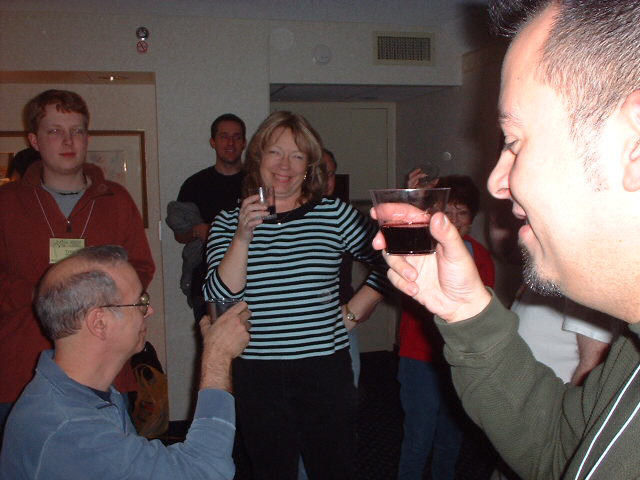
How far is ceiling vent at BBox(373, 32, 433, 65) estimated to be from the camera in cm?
451

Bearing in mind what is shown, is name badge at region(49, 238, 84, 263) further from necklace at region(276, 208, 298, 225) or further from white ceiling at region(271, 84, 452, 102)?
white ceiling at region(271, 84, 452, 102)

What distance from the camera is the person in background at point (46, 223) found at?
2.24 metres

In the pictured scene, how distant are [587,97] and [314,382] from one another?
1582 millimetres

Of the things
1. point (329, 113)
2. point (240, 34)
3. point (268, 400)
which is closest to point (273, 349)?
point (268, 400)

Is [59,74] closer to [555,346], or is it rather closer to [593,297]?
[555,346]

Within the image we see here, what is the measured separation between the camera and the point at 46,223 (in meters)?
2.35

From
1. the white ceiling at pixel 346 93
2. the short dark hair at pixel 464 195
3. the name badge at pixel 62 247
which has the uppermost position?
the white ceiling at pixel 346 93

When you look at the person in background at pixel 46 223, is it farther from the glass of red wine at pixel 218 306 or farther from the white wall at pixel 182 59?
the white wall at pixel 182 59

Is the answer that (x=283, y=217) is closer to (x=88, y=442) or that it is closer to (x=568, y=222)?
(x=88, y=442)

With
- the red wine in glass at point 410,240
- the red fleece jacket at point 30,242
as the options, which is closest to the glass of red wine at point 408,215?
the red wine in glass at point 410,240

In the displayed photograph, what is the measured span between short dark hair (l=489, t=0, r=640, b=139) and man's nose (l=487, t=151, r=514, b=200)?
7.2 inches

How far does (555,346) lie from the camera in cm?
160

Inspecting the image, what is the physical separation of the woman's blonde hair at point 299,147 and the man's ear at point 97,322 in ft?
2.99

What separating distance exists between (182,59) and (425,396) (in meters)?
3.12
